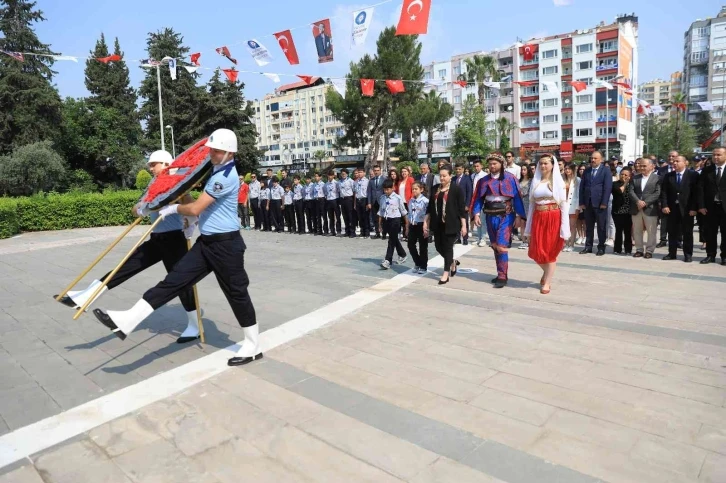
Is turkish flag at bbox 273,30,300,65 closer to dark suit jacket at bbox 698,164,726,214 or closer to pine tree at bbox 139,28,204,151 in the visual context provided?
dark suit jacket at bbox 698,164,726,214

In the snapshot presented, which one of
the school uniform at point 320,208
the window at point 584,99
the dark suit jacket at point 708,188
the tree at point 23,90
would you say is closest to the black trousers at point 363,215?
the school uniform at point 320,208

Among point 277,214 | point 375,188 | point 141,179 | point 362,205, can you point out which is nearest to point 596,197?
point 375,188

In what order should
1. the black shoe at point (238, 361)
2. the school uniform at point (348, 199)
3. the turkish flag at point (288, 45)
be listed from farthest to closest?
1. the school uniform at point (348, 199)
2. the turkish flag at point (288, 45)
3. the black shoe at point (238, 361)

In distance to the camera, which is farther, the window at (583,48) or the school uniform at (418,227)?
the window at (583,48)

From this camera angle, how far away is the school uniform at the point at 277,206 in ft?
54.9

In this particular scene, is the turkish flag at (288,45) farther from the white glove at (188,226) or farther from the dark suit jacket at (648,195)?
the white glove at (188,226)

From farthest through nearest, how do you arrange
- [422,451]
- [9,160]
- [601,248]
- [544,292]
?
[9,160], [601,248], [544,292], [422,451]

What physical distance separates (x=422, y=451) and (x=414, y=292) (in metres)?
4.17

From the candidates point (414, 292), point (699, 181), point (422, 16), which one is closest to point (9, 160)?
point (422, 16)

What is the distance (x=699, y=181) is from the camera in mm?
8883

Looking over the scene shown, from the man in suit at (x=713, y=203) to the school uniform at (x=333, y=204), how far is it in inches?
337

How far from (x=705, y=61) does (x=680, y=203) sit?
94225mm

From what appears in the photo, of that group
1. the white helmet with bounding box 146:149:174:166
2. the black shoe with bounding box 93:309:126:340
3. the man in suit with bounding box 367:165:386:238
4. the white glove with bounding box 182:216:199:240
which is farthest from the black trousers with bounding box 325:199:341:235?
the black shoe with bounding box 93:309:126:340

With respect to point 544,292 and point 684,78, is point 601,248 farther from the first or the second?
point 684,78
